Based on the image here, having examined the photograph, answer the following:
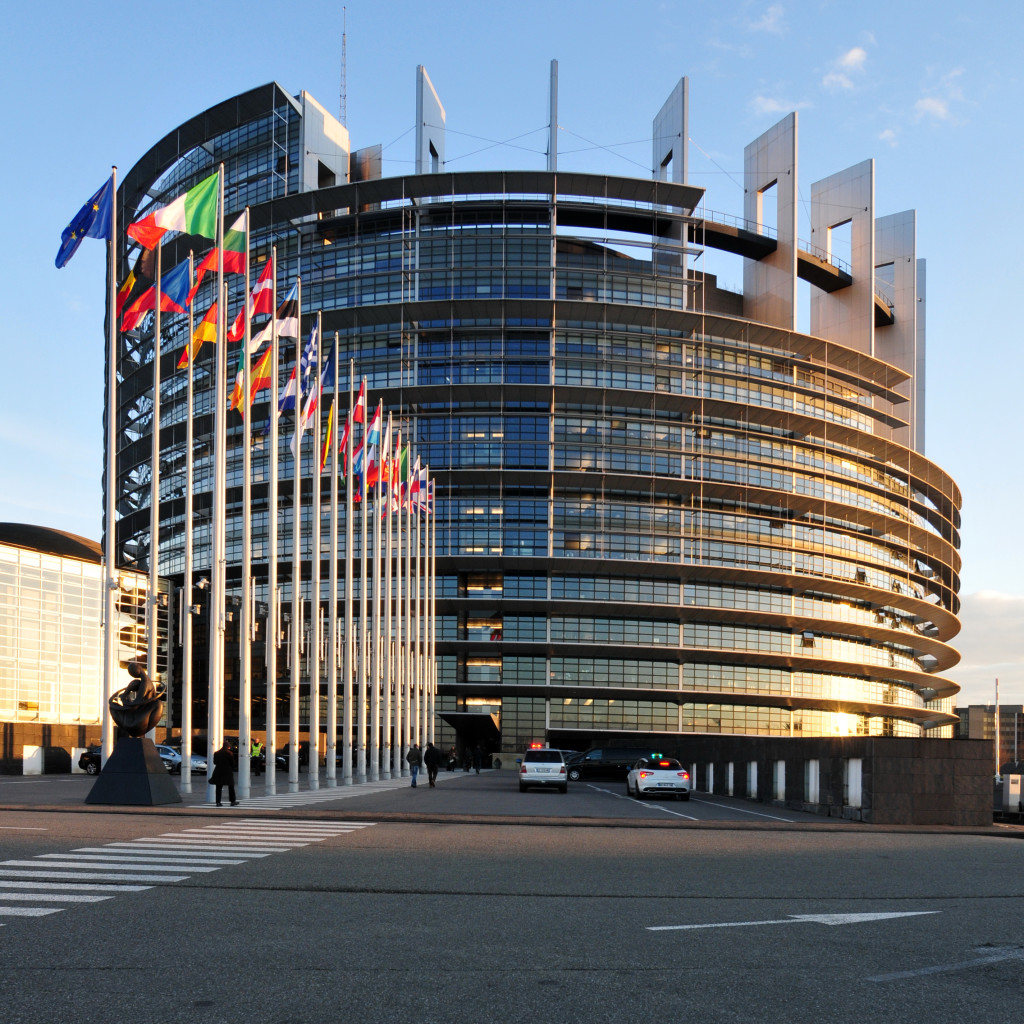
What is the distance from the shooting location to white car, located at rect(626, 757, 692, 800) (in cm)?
4066

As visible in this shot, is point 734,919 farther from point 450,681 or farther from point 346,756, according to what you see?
point 450,681

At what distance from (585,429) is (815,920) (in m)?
82.7

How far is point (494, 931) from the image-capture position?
10.3 m

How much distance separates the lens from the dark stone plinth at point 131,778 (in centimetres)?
2732

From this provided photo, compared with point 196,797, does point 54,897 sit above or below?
above

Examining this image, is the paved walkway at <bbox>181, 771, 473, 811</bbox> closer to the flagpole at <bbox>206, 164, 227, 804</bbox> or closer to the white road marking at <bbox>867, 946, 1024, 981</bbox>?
the flagpole at <bbox>206, 164, 227, 804</bbox>

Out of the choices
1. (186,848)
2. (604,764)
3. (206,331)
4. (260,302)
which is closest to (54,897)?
(186,848)

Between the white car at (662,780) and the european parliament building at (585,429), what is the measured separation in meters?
48.0

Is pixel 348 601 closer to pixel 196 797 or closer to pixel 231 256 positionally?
pixel 196 797

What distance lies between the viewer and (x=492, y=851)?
1836 cm

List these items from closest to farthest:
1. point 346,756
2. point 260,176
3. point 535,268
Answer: point 346,756 < point 535,268 < point 260,176

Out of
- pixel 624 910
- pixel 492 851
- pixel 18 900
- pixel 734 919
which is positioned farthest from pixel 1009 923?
pixel 18 900

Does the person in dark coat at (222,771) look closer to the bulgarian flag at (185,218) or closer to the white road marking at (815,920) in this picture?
the bulgarian flag at (185,218)

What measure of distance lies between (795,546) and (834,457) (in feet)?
34.4
